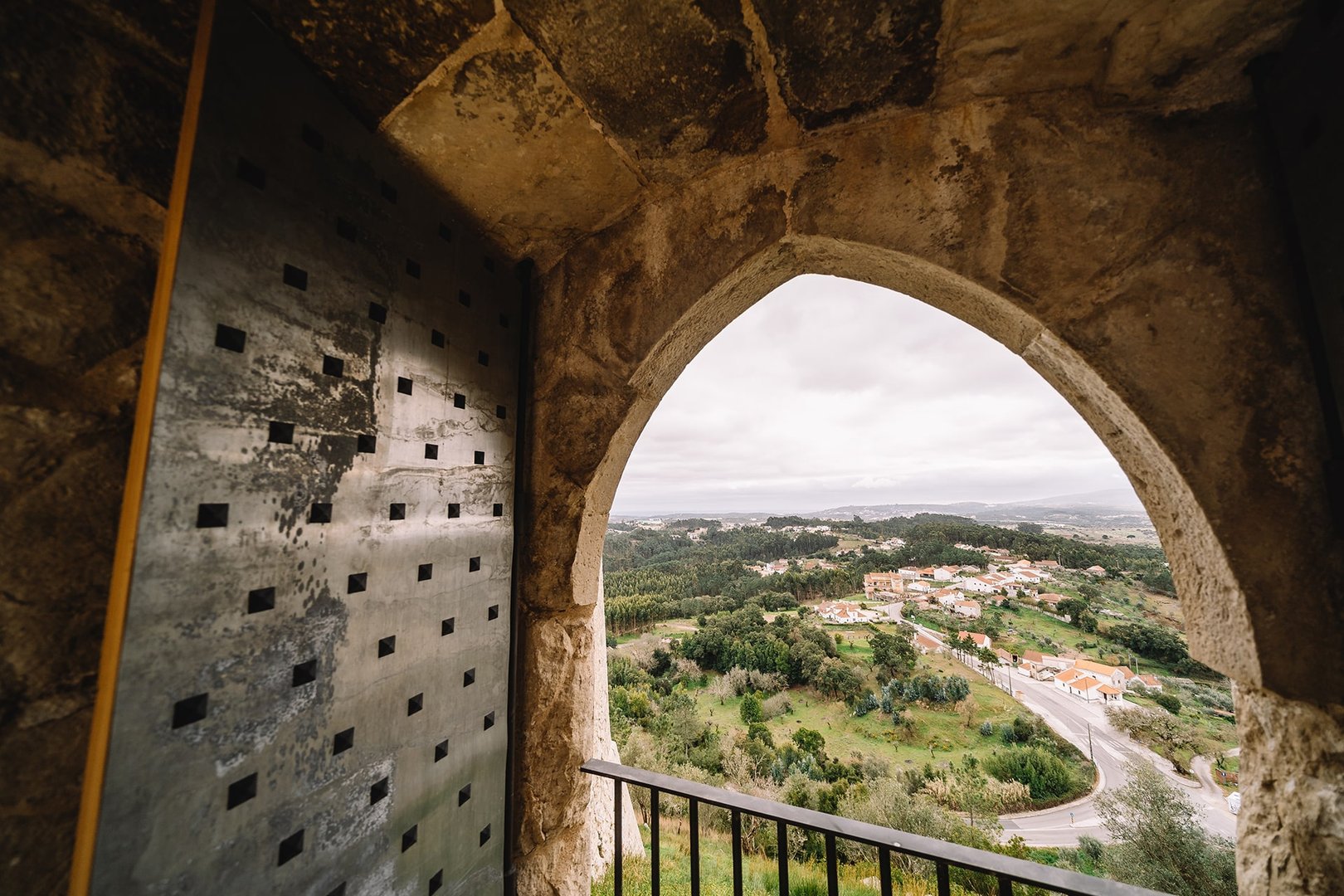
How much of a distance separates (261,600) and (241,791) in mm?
338

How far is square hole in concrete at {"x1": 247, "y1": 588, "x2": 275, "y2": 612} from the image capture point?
0.88 metres

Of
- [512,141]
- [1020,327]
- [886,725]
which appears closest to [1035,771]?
[886,725]

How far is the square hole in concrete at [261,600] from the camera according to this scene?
2.89 feet

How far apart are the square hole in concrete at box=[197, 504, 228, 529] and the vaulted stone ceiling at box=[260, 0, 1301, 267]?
983 millimetres

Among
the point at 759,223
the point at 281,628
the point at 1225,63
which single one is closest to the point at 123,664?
the point at 281,628

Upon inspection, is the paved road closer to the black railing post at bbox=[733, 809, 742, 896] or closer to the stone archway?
the black railing post at bbox=[733, 809, 742, 896]

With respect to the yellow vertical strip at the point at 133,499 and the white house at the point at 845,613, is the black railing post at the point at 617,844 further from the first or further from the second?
the white house at the point at 845,613

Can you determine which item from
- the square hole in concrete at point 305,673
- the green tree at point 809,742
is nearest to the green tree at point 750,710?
the green tree at point 809,742

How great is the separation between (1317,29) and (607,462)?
1734 millimetres

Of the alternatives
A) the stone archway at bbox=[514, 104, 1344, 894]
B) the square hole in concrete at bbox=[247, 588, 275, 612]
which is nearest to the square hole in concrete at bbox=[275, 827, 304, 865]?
the square hole in concrete at bbox=[247, 588, 275, 612]

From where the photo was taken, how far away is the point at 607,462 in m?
1.53

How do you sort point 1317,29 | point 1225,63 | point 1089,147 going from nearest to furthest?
1. point 1317,29
2. point 1225,63
3. point 1089,147

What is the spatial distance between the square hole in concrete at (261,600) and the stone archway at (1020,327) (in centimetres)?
72

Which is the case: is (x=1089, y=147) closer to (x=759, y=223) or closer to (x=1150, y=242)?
(x=1150, y=242)
